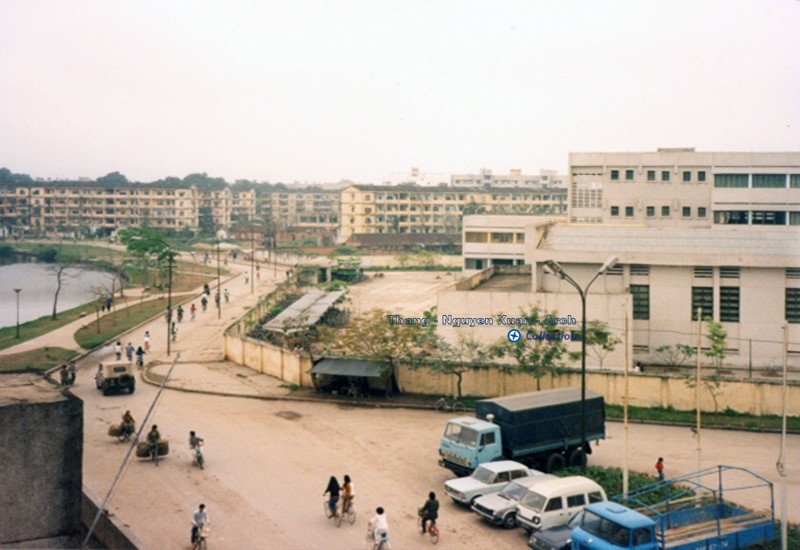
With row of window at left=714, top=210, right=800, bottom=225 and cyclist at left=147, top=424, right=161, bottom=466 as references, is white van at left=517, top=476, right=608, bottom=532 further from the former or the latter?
row of window at left=714, top=210, right=800, bottom=225

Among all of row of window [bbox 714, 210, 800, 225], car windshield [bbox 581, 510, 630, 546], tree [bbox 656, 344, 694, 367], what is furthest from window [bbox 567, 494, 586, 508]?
row of window [bbox 714, 210, 800, 225]

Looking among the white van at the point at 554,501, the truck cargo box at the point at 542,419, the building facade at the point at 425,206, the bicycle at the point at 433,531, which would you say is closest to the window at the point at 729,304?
the truck cargo box at the point at 542,419

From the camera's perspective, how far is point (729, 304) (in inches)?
1129

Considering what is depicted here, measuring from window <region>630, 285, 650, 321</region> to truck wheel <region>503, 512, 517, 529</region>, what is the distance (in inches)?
651

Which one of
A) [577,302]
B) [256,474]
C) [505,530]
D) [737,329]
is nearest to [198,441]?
[256,474]

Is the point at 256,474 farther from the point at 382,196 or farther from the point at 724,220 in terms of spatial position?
the point at 382,196

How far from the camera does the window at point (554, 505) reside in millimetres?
14211

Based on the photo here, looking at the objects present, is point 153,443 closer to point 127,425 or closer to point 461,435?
point 127,425

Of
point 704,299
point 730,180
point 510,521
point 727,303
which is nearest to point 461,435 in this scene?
point 510,521

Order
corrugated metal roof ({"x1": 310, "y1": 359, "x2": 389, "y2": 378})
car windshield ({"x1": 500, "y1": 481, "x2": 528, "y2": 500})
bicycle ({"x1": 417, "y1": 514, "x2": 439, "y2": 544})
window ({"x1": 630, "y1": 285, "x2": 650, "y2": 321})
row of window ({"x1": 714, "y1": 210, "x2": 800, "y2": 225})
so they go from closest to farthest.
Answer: bicycle ({"x1": 417, "y1": 514, "x2": 439, "y2": 544}) → car windshield ({"x1": 500, "y1": 481, "x2": 528, "y2": 500}) → corrugated metal roof ({"x1": 310, "y1": 359, "x2": 389, "y2": 378}) → window ({"x1": 630, "y1": 285, "x2": 650, "y2": 321}) → row of window ({"x1": 714, "y1": 210, "x2": 800, "y2": 225})

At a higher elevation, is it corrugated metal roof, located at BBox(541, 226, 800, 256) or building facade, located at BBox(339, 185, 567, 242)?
building facade, located at BBox(339, 185, 567, 242)

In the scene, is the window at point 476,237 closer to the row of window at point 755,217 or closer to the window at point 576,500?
the row of window at point 755,217

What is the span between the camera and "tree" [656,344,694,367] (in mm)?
27547

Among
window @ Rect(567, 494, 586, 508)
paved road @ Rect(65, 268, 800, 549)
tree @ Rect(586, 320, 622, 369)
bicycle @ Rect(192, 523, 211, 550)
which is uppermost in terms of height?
tree @ Rect(586, 320, 622, 369)
